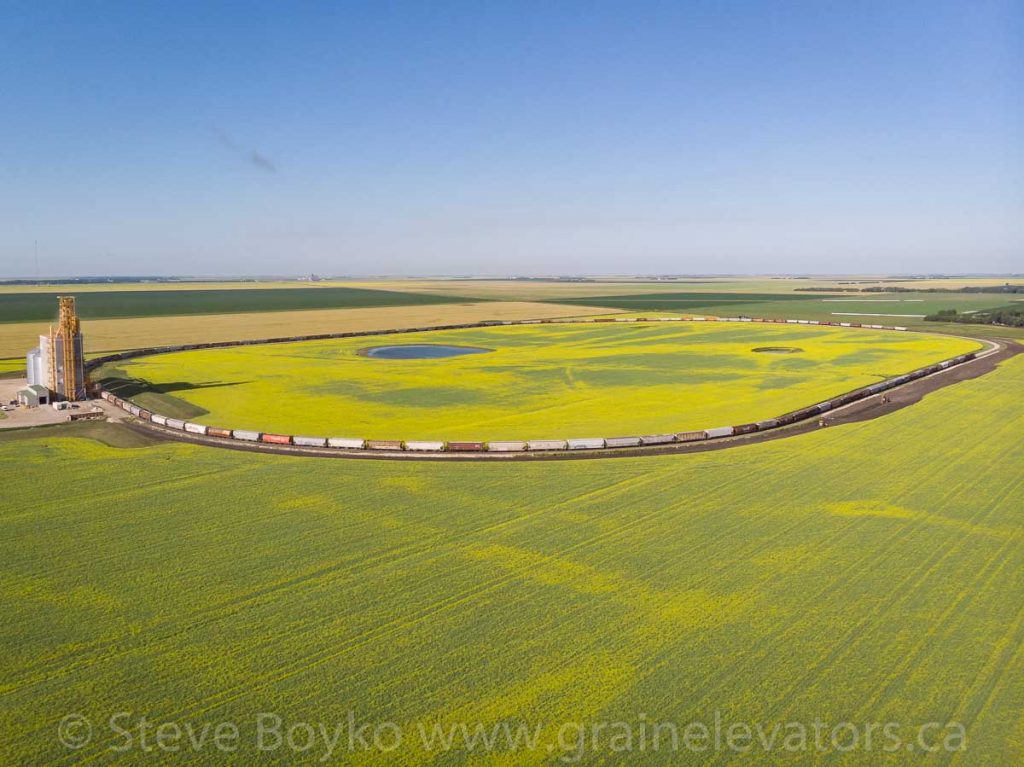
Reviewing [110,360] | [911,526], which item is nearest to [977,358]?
[911,526]

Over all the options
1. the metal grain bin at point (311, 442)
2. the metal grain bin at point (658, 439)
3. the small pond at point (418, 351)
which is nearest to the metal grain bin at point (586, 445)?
the metal grain bin at point (658, 439)

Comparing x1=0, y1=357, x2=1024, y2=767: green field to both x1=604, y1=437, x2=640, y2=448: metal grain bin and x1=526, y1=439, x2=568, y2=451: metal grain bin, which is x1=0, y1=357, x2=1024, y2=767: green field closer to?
x1=526, y1=439, x2=568, y2=451: metal grain bin

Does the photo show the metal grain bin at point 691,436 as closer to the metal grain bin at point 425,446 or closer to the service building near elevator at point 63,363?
the metal grain bin at point 425,446

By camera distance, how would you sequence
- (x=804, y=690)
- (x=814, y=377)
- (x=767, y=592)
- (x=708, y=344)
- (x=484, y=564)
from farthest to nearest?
(x=708, y=344) → (x=814, y=377) → (x=484, y=564) → (x=767, y=592) → (x=804, y=690)

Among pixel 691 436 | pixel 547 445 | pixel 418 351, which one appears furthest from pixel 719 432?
pixel 418 351

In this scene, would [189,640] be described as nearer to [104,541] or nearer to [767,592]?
[104,541]

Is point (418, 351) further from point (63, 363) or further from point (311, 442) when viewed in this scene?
point (311, 442)

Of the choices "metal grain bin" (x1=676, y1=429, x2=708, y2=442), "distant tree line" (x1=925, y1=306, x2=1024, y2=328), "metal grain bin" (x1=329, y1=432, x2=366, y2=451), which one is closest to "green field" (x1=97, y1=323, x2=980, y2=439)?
"metal grain bin" (x1=676, y1=429, x2=708, y2=442)
